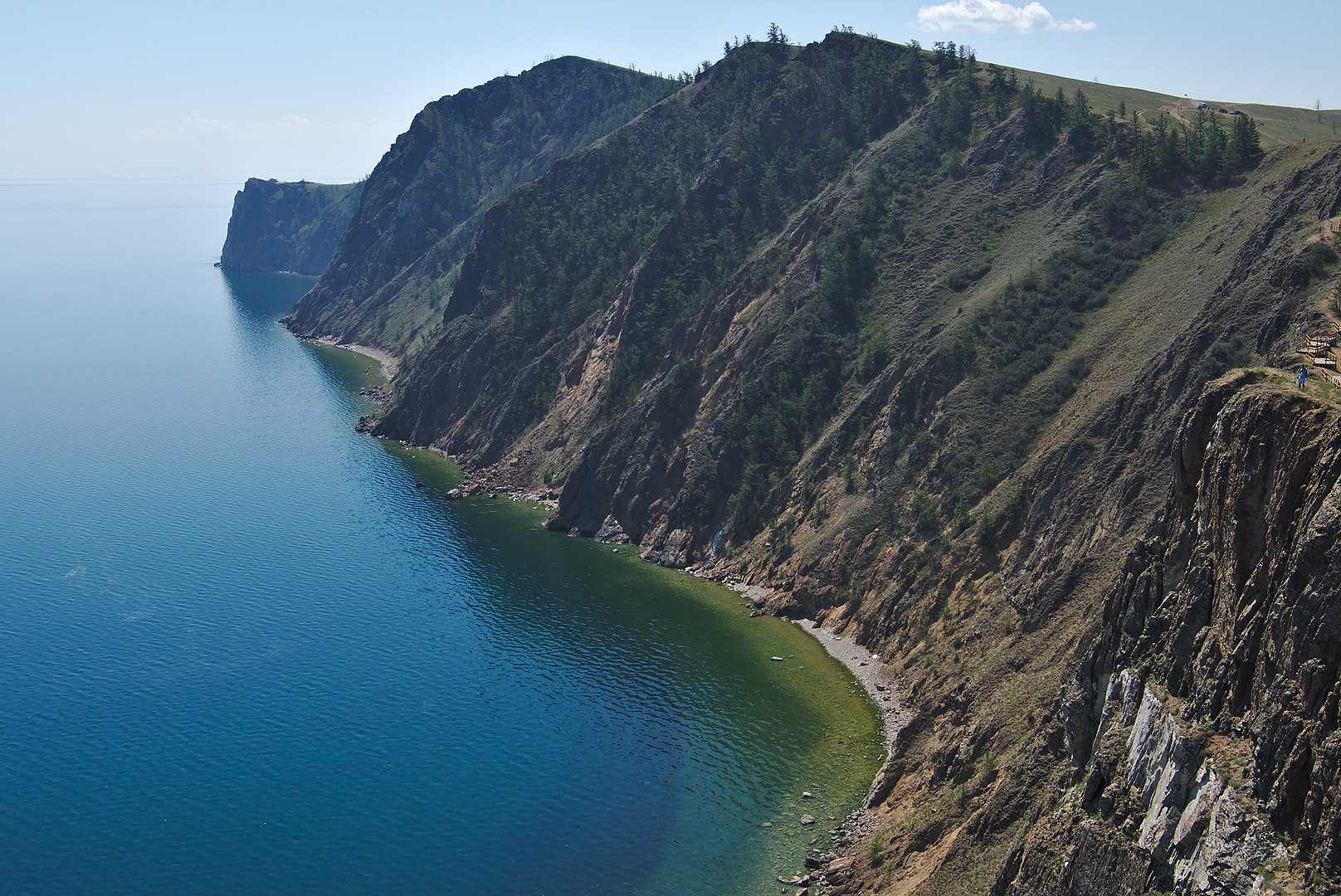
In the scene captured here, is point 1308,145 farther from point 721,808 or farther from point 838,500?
point 721,808

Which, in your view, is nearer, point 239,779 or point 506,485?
point 239,779

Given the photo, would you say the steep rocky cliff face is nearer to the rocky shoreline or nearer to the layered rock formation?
the layered rock formation

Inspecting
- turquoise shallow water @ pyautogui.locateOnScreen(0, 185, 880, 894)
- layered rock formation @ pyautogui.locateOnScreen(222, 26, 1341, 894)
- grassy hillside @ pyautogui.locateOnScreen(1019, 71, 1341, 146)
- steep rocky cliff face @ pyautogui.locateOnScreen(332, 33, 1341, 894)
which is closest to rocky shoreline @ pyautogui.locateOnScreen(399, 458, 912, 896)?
layered rock formation @ pyautogui.locateOnScreen(222, 26, 1341, 894)

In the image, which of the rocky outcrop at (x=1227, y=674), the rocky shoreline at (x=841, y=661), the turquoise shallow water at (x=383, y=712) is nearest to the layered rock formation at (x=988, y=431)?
the rocky outcrop at (x=1227, y=674)

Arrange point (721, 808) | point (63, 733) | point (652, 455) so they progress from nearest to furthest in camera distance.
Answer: point (721, 808), point (63, 733), point (652, 455)

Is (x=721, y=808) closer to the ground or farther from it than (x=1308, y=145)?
closer to the ground

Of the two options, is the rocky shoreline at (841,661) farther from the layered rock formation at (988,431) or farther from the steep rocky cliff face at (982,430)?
the steep rocky cliff face at (982,430)

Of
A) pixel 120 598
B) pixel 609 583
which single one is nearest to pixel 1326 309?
pixel 609 583
